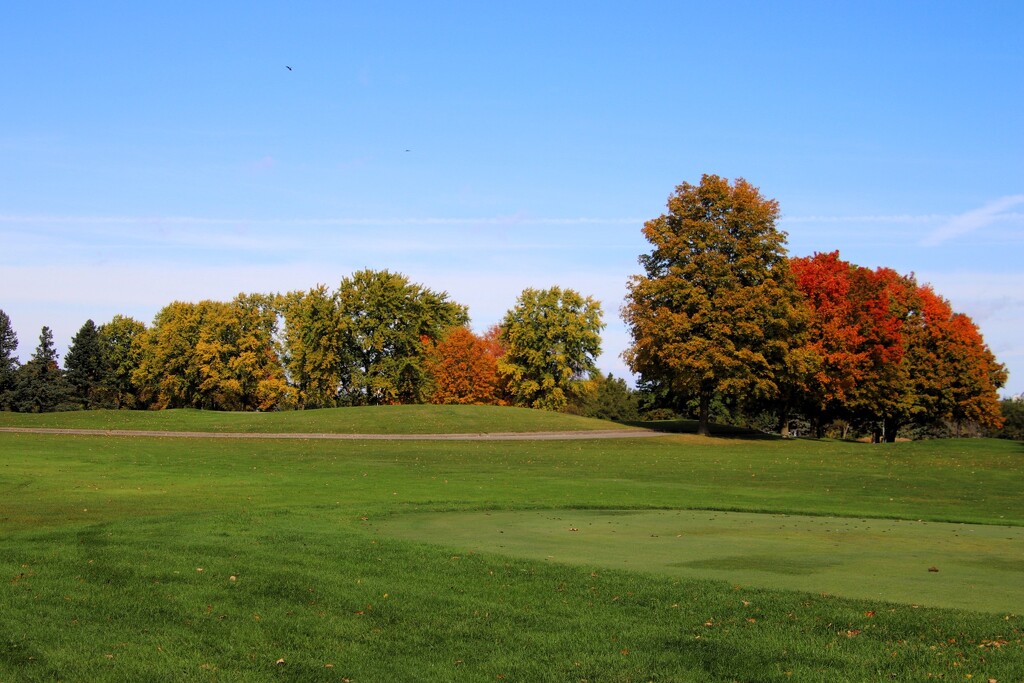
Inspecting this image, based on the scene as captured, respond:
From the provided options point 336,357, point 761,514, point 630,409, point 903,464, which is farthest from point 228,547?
point 630,409

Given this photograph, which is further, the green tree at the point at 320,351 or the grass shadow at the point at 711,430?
the green tree at the point at 320,351

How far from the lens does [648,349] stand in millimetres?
51531

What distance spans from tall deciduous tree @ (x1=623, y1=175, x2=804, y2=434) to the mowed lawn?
26.1 m

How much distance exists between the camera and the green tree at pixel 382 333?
77.8m

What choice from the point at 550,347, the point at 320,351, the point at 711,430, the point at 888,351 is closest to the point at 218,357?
the point at 320,351

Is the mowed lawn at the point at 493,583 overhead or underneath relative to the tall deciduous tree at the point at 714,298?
underneath

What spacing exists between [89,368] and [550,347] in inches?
2189

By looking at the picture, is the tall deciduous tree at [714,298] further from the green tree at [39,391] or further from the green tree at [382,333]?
the green tree at [39,391]

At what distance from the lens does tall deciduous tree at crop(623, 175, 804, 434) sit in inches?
1973

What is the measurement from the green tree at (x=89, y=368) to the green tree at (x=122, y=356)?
21.0 inches

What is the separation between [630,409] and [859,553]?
87.3 metres

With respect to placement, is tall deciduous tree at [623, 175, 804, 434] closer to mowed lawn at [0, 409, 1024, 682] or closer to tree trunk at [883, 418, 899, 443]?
tree trunk at [883, 418, 899, 443]

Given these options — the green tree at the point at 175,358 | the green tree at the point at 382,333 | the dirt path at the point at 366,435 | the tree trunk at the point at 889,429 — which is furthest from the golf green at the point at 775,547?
the green tree at the point at 175,358

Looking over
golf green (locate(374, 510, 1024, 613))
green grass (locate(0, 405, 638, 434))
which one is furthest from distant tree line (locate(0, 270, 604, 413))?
golf green (locate(374, 510, 1024, 613))
